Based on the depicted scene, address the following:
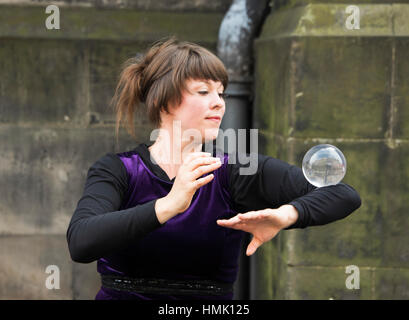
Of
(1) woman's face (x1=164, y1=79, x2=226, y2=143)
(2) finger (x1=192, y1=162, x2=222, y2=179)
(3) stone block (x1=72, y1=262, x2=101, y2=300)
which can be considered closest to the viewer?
(2) finger (x1=192, y1=162, x2=222, y2=179)

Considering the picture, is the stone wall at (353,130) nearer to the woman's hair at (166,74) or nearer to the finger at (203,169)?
the woman's hair at (166,74)

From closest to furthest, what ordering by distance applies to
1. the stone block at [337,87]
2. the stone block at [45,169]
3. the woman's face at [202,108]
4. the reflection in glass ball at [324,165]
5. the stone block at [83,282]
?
the reflection in glass ball at [324,165] < the woman's face at [202,108] < the stone block at [337,87] < the stone block at [45,169] < the stone block at [83,282]

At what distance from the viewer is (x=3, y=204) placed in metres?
4.60

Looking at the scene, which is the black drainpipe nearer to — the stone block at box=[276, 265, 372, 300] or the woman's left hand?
the stone block at box=[276, 265, 372, 300]

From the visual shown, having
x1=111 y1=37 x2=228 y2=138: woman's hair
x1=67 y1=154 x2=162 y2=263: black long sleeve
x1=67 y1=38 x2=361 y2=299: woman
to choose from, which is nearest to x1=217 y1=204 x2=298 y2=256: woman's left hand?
x1=67 y1=38 x2=361 y2=299: woman

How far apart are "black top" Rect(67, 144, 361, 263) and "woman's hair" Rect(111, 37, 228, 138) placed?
0.22 meters

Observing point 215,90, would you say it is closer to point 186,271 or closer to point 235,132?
point 186,271

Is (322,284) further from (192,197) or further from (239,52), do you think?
(192,197)

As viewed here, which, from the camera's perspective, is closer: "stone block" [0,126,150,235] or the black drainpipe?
the black drainpipe

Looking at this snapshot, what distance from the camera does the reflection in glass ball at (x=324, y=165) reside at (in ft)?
7.11

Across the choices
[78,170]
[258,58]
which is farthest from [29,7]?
[258,58]

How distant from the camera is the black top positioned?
200cm

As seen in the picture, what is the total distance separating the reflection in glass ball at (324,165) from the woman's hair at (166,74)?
53cm

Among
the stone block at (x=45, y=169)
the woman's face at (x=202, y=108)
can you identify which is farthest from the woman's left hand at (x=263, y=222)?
the stone block at (x=45, y=169)
